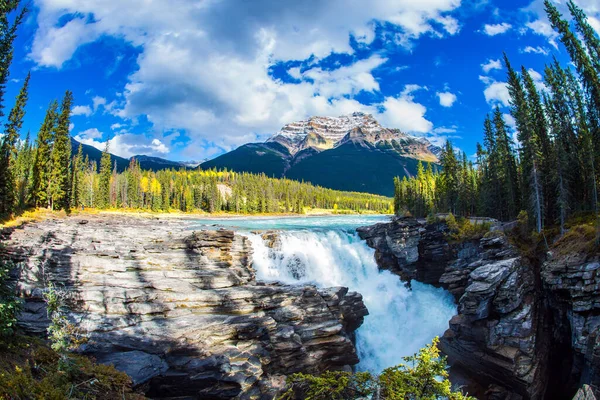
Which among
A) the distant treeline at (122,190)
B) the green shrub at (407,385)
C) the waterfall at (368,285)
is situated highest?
the distant treeline at (122,190)

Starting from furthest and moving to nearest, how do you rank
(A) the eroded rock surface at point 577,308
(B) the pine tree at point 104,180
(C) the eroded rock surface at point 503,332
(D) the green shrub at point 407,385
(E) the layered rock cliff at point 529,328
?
(B) the pine tree at point 104,180 → (C) the eroded rock surface at point 503,332 → (E) the layered rock cliff at point 529,328 → (A) the eroded rock surface at point 577,308 → (D) the green shrub at point 407,385

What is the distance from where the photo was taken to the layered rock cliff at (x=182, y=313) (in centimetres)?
1775

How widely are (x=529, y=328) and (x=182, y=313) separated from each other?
83.1 ft

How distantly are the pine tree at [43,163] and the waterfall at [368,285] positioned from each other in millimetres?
40906

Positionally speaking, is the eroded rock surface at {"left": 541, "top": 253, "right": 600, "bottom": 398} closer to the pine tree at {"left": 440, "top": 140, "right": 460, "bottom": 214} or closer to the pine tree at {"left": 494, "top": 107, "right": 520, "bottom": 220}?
the pine tree at {"left": 494, "top": 107, "right": 520, "bottom": 220}

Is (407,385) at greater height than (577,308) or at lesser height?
greater

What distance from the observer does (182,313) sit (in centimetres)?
→ 2311

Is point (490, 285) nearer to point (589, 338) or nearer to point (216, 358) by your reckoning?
point (589, 338)

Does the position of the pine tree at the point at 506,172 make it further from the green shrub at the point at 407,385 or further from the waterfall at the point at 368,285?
the green shrub at the point at 407,385

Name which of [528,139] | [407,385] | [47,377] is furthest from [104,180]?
[407,385]

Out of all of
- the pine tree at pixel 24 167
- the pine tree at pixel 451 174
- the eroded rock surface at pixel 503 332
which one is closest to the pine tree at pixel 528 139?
the eroded rock surface at pixel 503 332

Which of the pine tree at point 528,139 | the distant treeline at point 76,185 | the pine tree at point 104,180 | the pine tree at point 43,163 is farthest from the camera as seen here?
the pine tree at point 104,180

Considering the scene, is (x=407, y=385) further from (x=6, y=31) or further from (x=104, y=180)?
(x=104, y=180)

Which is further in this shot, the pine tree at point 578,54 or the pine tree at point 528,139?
the pine tree at point 528,139
